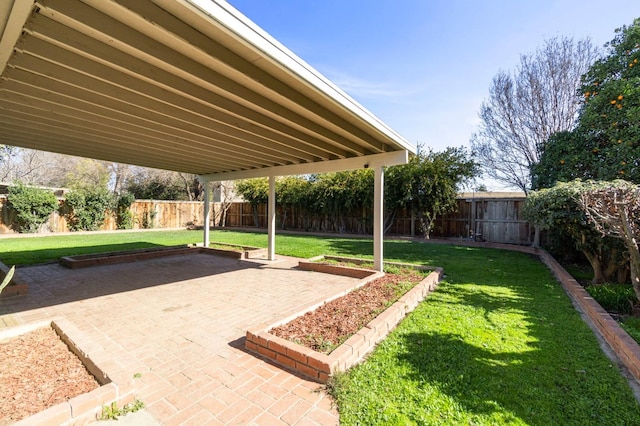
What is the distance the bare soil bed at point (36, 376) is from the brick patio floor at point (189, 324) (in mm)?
173

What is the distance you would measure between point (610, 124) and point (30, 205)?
67.3 ft

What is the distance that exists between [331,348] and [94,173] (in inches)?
1101

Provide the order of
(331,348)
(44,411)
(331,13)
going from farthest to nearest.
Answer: (331,13) → (331,348) → (44,411)

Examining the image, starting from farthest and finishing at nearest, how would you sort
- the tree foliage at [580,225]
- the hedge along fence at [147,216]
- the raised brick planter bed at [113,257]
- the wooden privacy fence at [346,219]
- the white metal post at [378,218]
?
the hedge along fence at [147,216] → the wooden privacy fence at [346,219] → the raised brick planter bed at [113,257] → the white metal post at [378,218] → the tree foliage at [580,225]

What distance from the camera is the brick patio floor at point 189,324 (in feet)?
6.82

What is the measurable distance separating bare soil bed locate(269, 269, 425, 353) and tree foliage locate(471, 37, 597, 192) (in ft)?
32.5

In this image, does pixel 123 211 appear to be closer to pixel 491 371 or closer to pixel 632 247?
pixel 491 371

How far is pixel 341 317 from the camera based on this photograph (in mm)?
3396

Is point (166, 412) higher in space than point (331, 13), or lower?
lower

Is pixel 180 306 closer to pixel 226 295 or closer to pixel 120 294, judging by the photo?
pixel 226 295

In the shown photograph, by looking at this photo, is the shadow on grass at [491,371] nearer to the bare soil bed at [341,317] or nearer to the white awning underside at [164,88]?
the bare soil bed at [341,317]

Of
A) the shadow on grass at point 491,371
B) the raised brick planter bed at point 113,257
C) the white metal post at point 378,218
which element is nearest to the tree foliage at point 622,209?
the shadow on grass at point 491,371

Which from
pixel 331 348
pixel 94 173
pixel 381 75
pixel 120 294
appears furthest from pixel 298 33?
pixel 94 173

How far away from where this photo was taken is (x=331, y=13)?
6738mm
